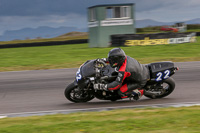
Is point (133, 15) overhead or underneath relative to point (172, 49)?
overhead

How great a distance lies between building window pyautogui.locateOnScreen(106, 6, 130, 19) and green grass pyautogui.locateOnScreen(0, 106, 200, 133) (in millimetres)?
19366

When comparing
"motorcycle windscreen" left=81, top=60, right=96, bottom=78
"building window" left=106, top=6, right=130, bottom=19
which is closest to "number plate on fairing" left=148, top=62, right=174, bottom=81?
"motorcycle windscreen" left=81, top=60, right=96, bottom=78

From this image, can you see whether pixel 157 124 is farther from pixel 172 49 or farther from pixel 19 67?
pixel 172 49

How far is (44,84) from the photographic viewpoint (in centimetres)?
973

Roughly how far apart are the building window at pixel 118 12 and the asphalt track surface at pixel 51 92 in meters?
12.9

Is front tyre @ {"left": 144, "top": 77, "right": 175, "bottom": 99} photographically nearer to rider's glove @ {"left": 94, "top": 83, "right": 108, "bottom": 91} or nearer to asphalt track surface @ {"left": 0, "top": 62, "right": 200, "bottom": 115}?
asphalt track surface @ {"left": 0, "top": 62, "right": 200, "bottom": 115}

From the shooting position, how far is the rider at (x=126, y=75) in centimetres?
625

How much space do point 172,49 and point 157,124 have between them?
15158 millimetres

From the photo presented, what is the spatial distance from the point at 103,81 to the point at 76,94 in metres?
0.84

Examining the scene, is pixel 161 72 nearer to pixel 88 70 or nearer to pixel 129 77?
pixel 129 77

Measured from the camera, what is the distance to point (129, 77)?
6.48 meters

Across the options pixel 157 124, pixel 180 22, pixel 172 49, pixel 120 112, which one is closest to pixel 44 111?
pixel 120 112

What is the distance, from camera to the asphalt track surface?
6.96 metres

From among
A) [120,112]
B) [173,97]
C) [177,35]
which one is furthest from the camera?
[177,35]
